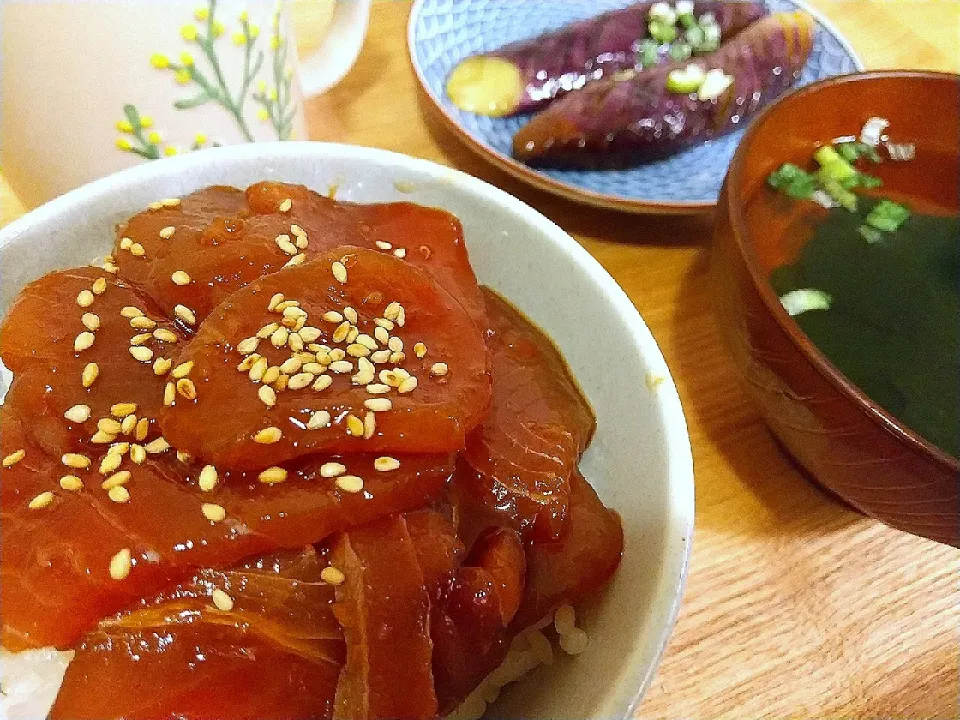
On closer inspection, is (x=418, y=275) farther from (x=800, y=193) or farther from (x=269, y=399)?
(x=800, y=193)

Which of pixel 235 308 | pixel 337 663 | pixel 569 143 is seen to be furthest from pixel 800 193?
pixel 337 663

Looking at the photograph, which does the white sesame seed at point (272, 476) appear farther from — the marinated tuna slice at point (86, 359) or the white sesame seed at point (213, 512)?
the marinated tuna slice at point (86, 359)

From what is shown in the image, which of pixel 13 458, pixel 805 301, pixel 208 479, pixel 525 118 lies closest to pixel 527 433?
pixel 208 479

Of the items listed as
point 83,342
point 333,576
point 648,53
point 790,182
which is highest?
point 83,342

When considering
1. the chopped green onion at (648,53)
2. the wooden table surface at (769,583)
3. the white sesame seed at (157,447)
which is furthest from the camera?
the chopped green onion at (648,53)

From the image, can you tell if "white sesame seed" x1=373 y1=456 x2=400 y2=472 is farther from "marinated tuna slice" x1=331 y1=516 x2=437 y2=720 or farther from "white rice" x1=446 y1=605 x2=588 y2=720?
"white rice" x1=446 y1=605 x2=588 y2=720

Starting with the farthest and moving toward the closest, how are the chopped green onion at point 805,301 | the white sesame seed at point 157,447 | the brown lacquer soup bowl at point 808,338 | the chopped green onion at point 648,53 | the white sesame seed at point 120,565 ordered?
1. the chopped green onion at point 648,53
2. the chopped green onion at point 805,301
3. the brown lacquer soup bowl at point 808,338
4. the white sesame seed at point 157,447
5. the white sesame seed at point 120,565

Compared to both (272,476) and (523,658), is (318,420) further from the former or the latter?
(523,658)

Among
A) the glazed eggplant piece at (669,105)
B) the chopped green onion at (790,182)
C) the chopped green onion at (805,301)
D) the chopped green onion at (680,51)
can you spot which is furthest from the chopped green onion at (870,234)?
the chopped green onion at (680,51)
